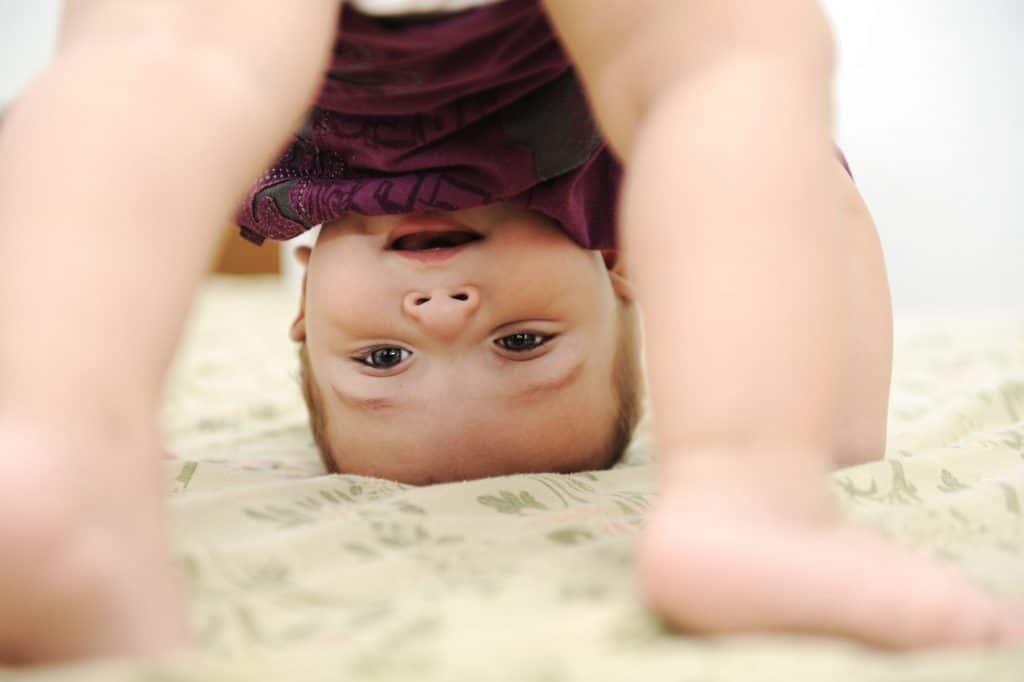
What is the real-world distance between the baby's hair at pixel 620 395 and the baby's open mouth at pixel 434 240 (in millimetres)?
183

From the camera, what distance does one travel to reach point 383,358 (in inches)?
37.9

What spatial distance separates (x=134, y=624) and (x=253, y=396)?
113 centimetres

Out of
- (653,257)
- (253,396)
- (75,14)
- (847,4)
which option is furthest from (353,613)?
(847,4)

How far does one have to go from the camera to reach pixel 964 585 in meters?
0.43

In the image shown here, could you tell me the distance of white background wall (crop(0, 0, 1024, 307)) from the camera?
105 inches

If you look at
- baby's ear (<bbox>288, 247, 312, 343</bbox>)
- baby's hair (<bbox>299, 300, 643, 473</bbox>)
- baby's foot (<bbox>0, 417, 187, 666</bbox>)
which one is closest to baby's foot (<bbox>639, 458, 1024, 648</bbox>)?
baby's foot (<bbox>0, 417, 187, 666</bbox>)

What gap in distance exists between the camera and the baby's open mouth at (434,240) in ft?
3.06

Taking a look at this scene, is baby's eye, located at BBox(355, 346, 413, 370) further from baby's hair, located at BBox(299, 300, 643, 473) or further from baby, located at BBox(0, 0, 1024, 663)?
baby, located at BBox(0, 0, 1024, 663)

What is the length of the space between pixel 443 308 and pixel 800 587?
0.52m

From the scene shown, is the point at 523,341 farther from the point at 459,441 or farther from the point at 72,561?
the point at 72,561

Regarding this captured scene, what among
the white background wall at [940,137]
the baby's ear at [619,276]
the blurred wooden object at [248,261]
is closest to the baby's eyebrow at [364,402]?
the baby's ear at [619,276]

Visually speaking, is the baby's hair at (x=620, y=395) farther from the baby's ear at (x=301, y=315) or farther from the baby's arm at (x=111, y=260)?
the baby's arm at (x=111, y=260)

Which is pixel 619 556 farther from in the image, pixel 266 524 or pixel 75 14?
pixel 75 14

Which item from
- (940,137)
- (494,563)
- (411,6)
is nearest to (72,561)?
(494,563)
